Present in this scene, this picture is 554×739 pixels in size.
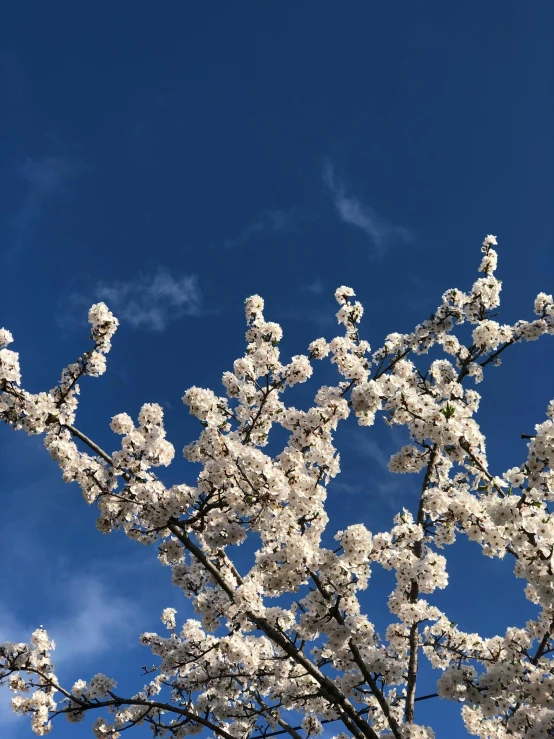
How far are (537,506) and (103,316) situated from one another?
300 inches

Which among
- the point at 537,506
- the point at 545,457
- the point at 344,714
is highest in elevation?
the point at 545,457

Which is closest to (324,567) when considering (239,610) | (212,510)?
(239,610)

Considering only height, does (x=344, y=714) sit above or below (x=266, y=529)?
below

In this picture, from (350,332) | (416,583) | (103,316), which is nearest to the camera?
(103,316)

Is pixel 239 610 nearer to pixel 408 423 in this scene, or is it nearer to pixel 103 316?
pixel 408 423

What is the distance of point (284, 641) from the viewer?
8195 millimetres

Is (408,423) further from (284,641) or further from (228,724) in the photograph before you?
(228,724)

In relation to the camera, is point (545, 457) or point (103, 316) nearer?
point (545, 457)

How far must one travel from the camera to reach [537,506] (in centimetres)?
749

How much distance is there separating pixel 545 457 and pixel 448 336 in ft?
16.7

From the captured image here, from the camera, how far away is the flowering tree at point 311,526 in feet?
27.3

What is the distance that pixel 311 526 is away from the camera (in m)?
9.64

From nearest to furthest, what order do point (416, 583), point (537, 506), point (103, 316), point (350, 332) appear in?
1. point (537, 506)
2. point (103, 316)
3. point (416, 583)
4. point (350, 332)

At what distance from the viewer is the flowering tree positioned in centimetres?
834
